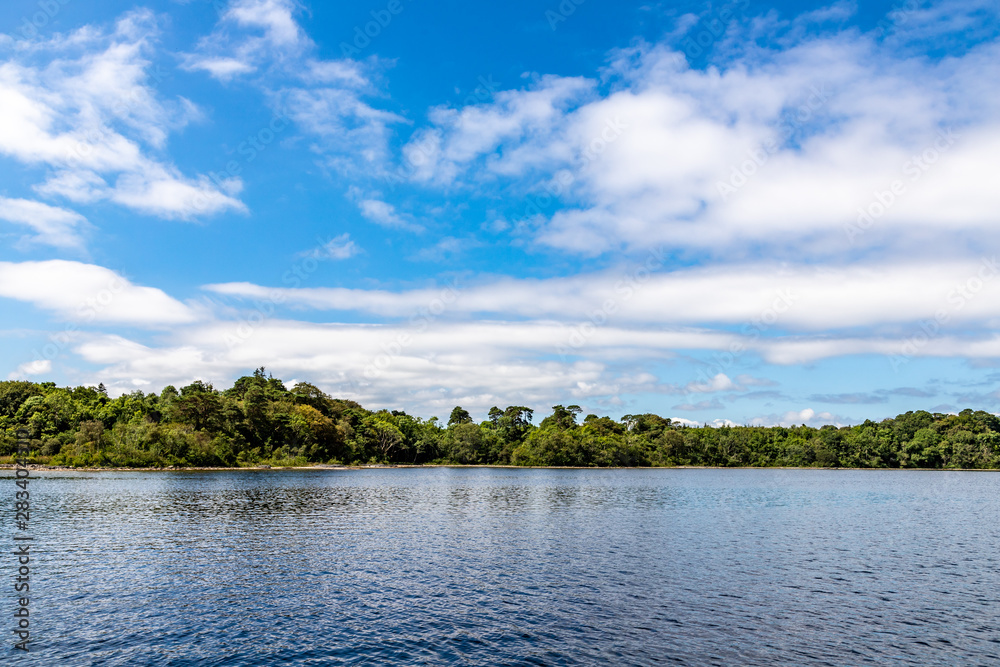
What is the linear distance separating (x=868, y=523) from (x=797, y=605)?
157 feet

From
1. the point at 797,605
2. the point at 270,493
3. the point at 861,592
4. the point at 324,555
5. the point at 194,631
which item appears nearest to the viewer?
the point at 194,631

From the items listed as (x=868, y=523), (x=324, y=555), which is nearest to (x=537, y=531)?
(x=324, y=555)

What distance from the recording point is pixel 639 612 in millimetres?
34125

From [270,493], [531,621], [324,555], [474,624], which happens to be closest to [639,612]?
[531,621]

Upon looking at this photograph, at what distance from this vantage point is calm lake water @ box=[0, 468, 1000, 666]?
92.2 ft

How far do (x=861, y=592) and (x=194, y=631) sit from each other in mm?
42452

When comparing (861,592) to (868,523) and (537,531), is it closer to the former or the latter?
(537,531)

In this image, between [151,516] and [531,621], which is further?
[151,516]

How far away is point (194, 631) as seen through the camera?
98.7ft

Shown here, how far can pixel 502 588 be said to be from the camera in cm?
3975

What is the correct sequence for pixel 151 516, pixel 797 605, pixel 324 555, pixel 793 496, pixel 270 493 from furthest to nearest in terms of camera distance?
pixel 793 496
pixel 270 493
pixel 151 516
pixel 324 555
pixel 797 605

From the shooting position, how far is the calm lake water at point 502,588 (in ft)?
92.2

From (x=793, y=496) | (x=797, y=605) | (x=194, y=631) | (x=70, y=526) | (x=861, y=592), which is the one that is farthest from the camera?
(x=793, y=496)

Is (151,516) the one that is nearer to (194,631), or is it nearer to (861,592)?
(194,631)
